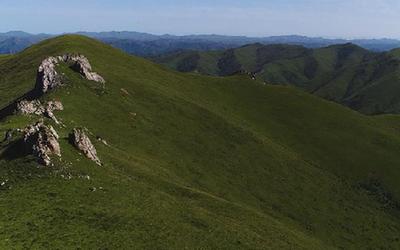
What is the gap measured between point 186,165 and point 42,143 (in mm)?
33040

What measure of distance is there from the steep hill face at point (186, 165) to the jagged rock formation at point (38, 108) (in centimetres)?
112

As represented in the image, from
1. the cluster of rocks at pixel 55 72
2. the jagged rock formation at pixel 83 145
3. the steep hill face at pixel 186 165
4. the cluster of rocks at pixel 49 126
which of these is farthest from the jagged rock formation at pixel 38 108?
the jagged rock formation at pixel 83 145

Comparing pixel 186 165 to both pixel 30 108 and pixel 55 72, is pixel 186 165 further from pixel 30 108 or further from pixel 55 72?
pixel 55 72

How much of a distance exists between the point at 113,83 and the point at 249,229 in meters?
54.2

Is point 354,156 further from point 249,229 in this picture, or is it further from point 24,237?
point 24,237

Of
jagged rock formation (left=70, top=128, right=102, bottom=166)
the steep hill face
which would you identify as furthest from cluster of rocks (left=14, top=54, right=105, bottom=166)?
the steep hill face

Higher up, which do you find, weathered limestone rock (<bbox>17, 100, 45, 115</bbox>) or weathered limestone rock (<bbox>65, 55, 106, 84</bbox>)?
weathered limestone rock (<bbox>65, 55, 106, 84</bbox>)

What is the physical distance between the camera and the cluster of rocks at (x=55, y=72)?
281 feet

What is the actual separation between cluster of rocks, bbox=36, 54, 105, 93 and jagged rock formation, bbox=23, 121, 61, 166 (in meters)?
32.7

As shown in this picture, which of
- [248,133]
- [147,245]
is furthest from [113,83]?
[147,245]

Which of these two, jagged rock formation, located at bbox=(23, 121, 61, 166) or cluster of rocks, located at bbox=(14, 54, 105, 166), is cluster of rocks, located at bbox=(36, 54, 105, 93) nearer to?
cluster of rocks, located at bbox=(14, 54, 105, 166)

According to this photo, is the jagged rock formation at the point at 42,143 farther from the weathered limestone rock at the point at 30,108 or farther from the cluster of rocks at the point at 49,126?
the weathered limestone rock at the point at 30,108

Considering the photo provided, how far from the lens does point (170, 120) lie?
9575cm

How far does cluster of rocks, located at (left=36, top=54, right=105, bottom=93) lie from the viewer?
8550cm
